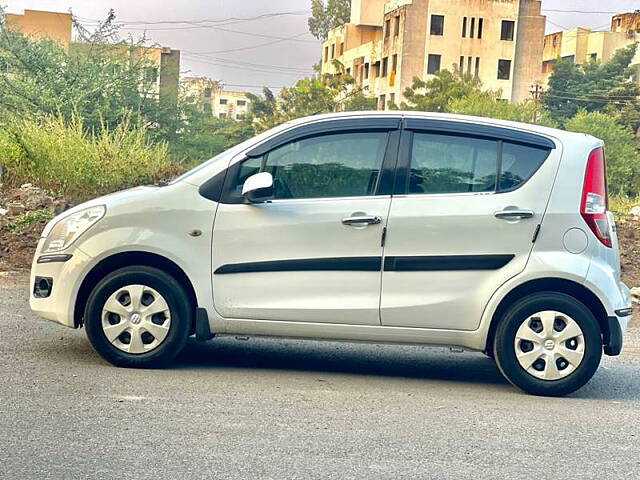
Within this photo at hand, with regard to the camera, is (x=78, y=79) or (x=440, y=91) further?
(x=440, y=91)

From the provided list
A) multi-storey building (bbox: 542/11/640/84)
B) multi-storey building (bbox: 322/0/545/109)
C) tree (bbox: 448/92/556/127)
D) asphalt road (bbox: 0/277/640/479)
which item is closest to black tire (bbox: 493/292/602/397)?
asphalt road (bbox: 0/277/640/479)

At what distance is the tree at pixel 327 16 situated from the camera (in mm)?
108938

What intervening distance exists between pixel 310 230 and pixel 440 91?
64.0 metres

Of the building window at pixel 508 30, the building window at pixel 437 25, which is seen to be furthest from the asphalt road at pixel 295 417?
the building window at pixel 508 30

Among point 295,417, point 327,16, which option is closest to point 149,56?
point 295,417

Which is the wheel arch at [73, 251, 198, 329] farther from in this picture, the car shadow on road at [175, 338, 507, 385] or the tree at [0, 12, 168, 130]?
the tree at [0, 12, 168, 130]

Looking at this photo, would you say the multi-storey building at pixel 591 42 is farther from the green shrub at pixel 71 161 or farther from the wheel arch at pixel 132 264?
the wheel arch at pixel 132 264

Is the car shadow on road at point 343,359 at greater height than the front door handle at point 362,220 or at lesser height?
lesser

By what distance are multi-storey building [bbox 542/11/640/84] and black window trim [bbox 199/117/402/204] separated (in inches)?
3066

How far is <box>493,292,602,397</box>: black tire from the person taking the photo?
668 centimetres

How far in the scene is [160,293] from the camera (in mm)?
6832

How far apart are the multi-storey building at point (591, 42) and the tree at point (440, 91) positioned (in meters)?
16.4

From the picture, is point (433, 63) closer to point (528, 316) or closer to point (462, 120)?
point (462, 120)

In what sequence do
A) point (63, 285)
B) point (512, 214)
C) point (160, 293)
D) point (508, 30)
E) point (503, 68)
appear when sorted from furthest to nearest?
point (503, 68)
point (508, 30)
point (63, 285)
point (160, 293)
point (512, 214)
